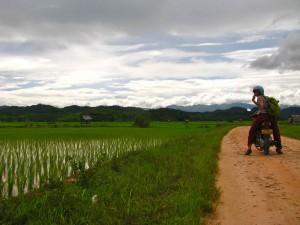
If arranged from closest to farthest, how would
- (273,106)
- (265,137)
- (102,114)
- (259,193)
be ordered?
(259,193), (273,106), (265,137), (102,114)

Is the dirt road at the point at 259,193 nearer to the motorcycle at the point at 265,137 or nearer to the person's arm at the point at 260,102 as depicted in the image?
the motorcycle at the point at 265,137

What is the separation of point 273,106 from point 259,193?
6.65m

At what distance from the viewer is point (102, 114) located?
126 meters

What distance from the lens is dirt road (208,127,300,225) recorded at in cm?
587

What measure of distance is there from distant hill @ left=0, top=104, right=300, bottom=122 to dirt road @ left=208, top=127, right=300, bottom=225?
8921 centimetres

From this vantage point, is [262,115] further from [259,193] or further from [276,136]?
[259,193]

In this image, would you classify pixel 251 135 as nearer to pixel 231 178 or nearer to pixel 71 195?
pixel 231 178

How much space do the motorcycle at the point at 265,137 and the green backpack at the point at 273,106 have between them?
45 centimetres

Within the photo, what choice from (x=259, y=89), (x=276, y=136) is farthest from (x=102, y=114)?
(x=259, y=89)

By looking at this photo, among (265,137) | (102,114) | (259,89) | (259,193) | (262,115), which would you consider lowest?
(259,193)

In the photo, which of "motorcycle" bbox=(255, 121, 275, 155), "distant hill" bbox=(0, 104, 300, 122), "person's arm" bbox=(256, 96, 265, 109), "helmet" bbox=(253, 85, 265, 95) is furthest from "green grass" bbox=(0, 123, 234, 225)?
"distant hill" bbox=(0, 104, 300, 122)

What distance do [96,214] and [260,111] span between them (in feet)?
30.6

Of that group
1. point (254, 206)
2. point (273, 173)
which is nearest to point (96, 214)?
point (254, 206)

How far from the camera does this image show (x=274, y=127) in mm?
13898
